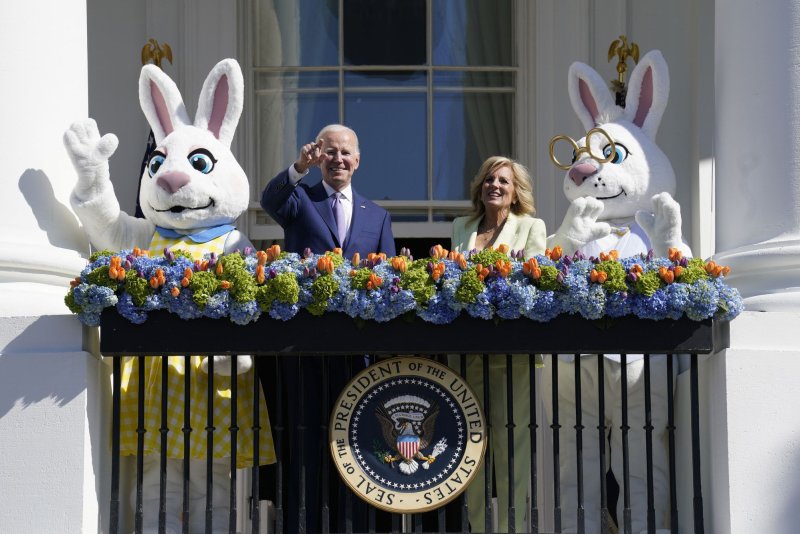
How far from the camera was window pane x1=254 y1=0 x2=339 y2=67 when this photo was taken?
38.2 feet

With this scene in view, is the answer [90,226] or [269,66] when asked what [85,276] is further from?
[269,66]

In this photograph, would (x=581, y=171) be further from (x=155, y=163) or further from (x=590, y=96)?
(x=155, y=163)

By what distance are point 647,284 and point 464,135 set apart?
386cm

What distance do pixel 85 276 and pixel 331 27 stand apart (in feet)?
13.6

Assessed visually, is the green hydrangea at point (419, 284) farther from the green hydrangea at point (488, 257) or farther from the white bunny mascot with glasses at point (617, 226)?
the white bunny mascot with glasses at point (617, 226)

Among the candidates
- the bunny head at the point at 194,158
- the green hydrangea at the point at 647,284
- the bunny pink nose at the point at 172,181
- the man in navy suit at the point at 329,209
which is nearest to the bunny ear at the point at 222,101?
the bunny head at the point at 194,158

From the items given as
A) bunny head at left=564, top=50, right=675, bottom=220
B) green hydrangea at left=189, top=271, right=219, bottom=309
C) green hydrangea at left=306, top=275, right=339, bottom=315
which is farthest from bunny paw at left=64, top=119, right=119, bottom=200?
bunny head at left=564, top=50, right=675, bottom=220

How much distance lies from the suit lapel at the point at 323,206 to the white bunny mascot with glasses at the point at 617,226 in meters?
1.06

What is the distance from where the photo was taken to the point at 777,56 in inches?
337

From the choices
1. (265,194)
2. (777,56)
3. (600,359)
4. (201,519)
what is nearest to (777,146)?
(777,56)

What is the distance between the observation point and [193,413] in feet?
27.4

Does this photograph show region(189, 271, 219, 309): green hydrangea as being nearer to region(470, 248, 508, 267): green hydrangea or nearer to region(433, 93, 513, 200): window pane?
region(470, 248, 508, 267): green hydrangea

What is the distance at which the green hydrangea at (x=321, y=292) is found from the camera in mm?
7902

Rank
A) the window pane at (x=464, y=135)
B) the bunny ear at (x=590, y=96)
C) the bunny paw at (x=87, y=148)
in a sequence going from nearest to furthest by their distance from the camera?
1. the bunny paw at (x=87, y=148)
2. the bunny ear at (x=590, y=96)
3. the window pane at (x=464, y=135)
